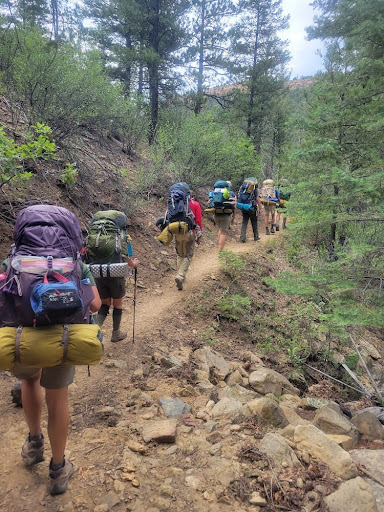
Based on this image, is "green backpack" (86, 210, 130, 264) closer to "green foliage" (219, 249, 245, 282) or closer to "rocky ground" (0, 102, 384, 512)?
"rocky ground" (0, 102, 384, 512)

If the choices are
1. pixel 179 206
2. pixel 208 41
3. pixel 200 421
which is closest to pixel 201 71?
pixel 208 41

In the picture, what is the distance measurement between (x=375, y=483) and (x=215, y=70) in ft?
68.3

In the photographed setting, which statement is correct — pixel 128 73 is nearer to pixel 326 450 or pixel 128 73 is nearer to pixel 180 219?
pixel 180 219

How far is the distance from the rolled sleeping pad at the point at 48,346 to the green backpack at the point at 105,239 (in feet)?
8.20

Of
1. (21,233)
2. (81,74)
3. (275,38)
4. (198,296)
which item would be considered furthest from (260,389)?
(275,38)

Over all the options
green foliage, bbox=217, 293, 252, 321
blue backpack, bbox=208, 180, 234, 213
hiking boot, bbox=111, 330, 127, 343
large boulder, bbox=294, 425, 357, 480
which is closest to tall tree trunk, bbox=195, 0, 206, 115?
blue backpack, bbox=208, 180, 234, 213

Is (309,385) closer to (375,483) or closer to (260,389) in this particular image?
(260,389)

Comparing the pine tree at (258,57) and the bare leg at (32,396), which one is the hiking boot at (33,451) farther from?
the pine tree at (258,57)

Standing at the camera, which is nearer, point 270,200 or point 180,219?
point 180,219

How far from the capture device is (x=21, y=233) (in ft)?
7.57

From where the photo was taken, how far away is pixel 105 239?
4.56 metres

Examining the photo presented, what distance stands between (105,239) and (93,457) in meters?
2.63

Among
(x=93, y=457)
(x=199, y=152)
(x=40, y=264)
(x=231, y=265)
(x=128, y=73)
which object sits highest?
(x=128, y=73)

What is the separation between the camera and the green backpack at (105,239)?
456 centimetres
